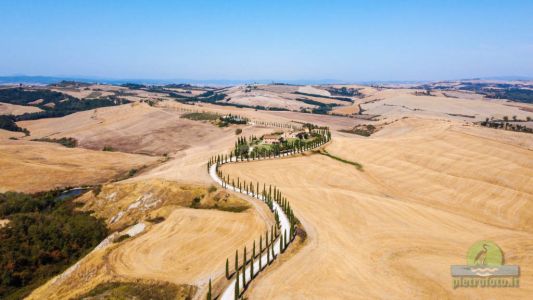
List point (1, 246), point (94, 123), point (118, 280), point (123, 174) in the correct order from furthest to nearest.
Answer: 1. point (94, 123)
2. point (123, 174)
3. point (1, 246)
4. point (118, 280)

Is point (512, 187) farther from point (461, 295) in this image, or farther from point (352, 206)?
point (461, 295)

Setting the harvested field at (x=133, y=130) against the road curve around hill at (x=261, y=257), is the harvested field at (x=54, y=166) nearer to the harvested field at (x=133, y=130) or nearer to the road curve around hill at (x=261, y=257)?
the harvested field at (x=133, y=130)

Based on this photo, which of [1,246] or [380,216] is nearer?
[1,246]

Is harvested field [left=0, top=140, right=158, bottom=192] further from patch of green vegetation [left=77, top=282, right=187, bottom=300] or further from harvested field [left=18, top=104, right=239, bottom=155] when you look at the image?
patch of green vegetation [left=77, top=282, right=187, bottom=300]

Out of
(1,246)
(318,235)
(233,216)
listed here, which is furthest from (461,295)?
(1,246)

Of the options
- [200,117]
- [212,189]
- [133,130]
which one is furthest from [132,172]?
[200,117]

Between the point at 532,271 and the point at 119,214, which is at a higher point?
the point at 532,271

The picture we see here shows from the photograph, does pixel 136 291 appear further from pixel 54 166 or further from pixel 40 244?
pixel 54 166
